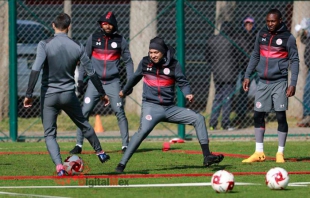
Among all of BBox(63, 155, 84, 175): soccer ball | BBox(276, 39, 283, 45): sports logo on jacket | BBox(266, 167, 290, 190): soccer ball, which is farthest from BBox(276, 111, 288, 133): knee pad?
BBox(63, 155, 84, 175): soccer ball

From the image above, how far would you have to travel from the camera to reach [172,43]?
21.3 m

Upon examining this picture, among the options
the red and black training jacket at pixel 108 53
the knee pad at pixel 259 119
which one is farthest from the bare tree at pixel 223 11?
the knee pad at pixel 259 119

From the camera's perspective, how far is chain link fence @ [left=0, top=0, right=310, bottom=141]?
18.6 metres

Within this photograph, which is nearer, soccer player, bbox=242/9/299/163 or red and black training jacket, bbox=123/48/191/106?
red and black training jacket, bbox=123/48/191/106

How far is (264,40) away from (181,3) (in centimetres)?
459

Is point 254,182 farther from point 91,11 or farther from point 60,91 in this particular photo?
point 91,11

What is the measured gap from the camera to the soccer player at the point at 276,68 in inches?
504

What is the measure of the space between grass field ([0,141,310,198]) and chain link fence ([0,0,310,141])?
2619 mm

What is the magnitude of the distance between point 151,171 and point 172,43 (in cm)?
976

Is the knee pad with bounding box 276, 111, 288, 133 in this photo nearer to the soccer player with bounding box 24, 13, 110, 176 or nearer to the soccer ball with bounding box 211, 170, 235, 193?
the soccer player with bounding box 24, 13, 110, 176

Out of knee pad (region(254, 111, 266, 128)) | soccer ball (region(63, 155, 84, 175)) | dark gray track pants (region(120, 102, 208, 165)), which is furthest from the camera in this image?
knee pad (region(254, 111, 266, 128))

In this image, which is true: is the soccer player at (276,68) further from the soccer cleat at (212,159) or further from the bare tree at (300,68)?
the bare tree at (300,68)

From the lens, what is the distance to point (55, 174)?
11.4 metres

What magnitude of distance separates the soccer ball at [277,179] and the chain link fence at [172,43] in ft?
25.6
